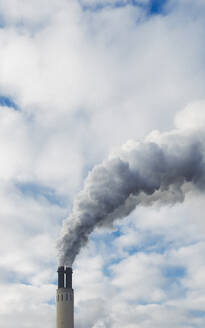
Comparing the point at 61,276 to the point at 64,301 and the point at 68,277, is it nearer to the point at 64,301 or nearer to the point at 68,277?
the point at 68,277

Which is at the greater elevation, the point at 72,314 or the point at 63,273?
the point at 63,273

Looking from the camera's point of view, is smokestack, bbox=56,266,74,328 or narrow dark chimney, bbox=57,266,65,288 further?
narrow dark chimney, bbox=57,266,65,288

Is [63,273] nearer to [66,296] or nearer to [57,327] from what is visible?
[66,296]

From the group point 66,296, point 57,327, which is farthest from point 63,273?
point 57,327

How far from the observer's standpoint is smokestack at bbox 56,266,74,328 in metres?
42.5

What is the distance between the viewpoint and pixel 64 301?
4334 cm

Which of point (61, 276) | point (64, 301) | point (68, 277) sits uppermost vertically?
point (61, 276)

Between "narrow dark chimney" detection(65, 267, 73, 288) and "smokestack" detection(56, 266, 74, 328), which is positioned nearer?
"smokestack" detection(56, 266, 74, 328)

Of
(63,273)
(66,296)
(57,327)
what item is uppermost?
(63,273)

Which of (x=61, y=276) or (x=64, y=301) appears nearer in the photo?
(x=64, y=301)

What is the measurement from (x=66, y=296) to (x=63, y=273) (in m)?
2.85

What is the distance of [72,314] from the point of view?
1708 inches

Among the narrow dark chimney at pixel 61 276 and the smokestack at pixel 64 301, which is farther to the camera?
the narrow dark chimney at pixel 61 276

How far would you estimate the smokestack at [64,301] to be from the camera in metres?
42.5
